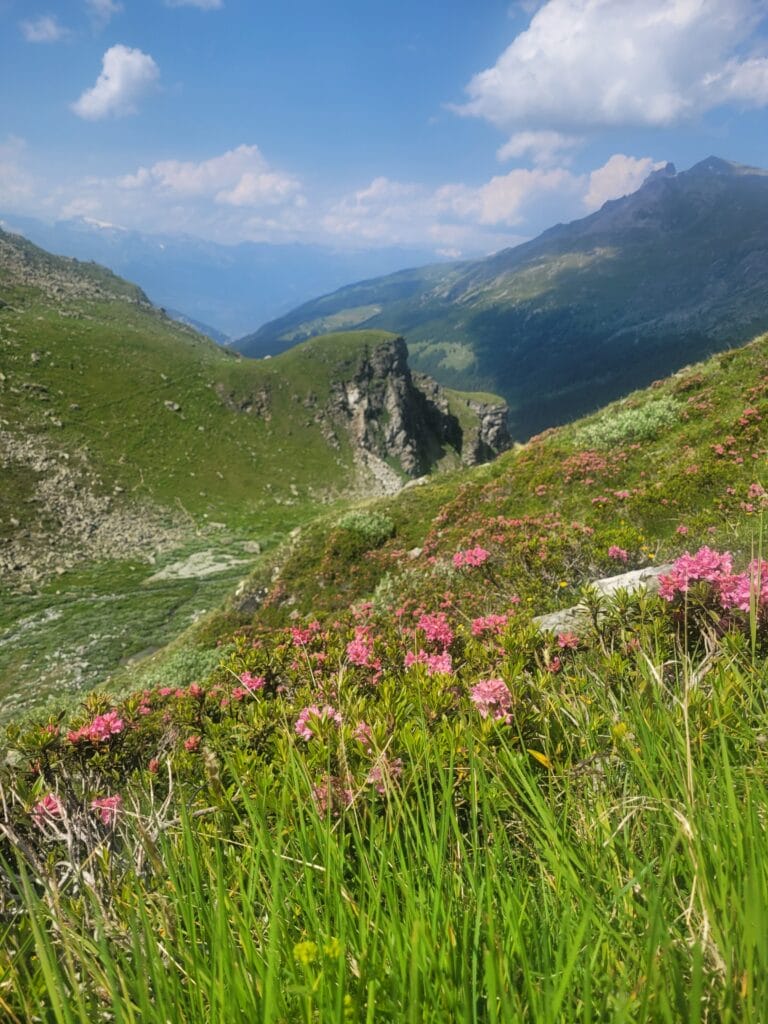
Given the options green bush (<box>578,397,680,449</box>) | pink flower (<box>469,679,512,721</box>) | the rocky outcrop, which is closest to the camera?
pink flower (<box>469,679,512,721</box>)

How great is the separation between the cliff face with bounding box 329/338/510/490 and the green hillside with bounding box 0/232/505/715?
91 cm

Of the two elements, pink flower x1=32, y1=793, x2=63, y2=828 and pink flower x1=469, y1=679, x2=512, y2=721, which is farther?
pink flower x1=469, y1=679, x2=512, y2=721

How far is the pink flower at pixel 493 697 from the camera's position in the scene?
2535 mm

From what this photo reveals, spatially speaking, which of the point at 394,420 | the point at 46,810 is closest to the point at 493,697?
the point at 46,810

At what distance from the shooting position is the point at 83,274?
621ft

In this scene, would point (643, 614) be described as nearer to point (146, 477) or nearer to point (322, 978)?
point (322, 978)

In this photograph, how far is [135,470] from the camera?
76.1 metres

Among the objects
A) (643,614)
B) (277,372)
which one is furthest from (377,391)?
(643,614)

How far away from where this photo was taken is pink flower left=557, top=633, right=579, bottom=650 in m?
3.61

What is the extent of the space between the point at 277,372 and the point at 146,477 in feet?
139

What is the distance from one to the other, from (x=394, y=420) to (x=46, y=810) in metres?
113

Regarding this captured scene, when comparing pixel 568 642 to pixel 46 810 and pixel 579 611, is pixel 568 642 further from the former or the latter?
pixel 46 810

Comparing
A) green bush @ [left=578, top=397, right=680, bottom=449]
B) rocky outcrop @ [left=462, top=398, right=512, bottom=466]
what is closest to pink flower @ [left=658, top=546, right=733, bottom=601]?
green bush @ [left=578, top=397, right=680, bottom=449]

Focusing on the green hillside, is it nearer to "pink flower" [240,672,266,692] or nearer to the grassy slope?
"pink flower" [240,672,266,692]
